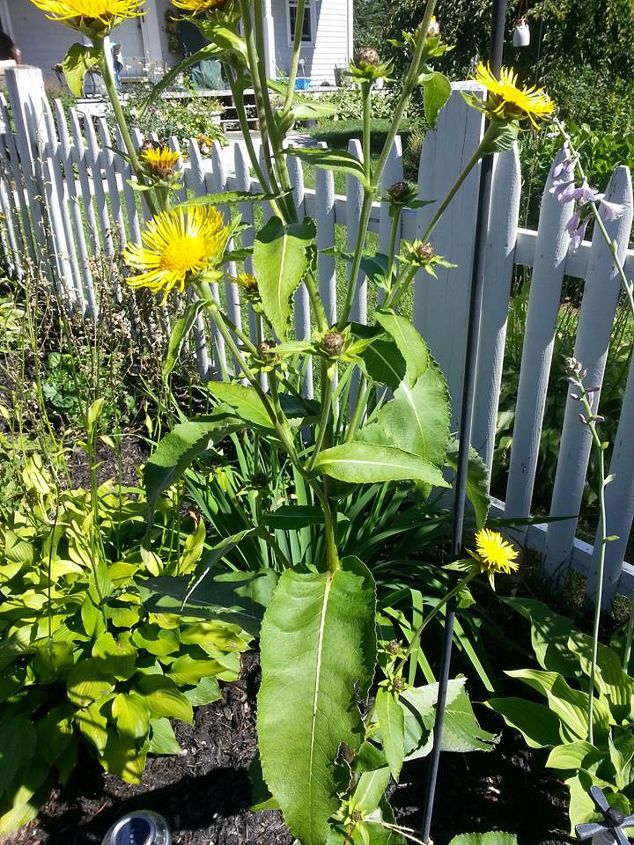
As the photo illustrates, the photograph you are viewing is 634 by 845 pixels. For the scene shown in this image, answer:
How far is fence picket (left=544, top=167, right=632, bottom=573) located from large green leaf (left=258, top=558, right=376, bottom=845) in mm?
951

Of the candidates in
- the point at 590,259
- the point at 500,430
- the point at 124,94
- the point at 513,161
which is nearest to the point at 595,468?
the point at 500,430

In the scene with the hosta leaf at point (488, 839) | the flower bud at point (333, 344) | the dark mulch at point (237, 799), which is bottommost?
the dark mulch at point (237, 799)

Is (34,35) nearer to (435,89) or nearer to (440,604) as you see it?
(435,89)

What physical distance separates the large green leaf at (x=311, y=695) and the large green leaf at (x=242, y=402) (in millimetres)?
334

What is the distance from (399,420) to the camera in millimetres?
1438

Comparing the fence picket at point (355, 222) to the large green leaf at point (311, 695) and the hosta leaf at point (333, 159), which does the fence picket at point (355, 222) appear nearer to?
the hosta leaf at point (333, 159)

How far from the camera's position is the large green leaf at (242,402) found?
1.29 metres

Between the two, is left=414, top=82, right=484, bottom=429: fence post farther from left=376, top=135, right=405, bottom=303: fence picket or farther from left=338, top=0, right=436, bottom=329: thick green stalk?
left=338, top=0, right=436, bottom=329: thick green stalk

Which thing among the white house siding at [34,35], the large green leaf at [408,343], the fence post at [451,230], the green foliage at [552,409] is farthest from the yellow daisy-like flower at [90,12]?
the white house siding at [34,35]

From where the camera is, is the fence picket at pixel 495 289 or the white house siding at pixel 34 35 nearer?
the fence picket at pixel 495 289

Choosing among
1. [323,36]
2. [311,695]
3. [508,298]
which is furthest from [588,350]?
[323,36]

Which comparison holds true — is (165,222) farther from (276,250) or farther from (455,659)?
(455,659)

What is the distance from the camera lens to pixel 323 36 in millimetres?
24797

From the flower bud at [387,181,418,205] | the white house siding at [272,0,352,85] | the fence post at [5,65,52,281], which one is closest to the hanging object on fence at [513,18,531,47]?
the flower bud at [387,181,418,205]
